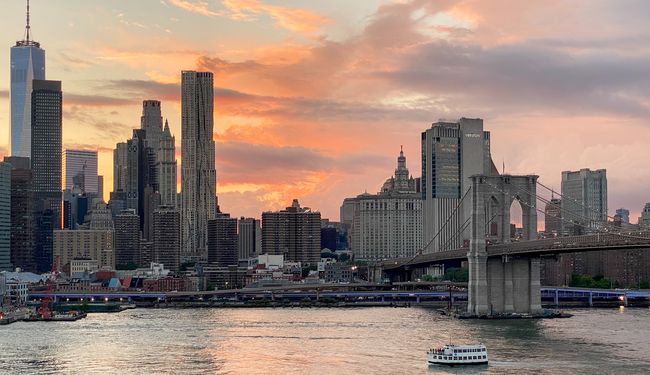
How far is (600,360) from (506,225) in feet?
115

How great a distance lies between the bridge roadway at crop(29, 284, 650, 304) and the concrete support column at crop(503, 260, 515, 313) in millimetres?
30800

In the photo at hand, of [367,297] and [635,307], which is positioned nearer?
[635,307]

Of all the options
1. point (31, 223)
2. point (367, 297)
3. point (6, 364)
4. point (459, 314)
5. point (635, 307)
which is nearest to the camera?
point (6, 364)

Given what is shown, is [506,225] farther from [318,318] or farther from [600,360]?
[600,360]

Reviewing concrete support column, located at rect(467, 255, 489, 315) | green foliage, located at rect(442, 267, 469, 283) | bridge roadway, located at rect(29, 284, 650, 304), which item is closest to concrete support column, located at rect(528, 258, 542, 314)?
concrete support column, located at rect(467, 255, 489, 315)

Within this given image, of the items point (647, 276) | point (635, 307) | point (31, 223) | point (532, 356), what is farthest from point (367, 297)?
point (31, 223)

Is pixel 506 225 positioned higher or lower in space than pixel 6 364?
higher

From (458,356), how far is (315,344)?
12.2 meters

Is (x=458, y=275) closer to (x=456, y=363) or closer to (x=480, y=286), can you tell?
(x=480, y=286)

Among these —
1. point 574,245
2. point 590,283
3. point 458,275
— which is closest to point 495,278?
point 574,245

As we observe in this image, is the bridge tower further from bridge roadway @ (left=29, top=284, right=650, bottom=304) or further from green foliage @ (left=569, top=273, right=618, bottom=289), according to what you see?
green foliage @ (left=569, top=273, right=618, bottom=289)

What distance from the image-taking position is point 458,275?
152m

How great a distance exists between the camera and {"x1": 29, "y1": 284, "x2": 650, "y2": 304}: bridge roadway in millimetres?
115625

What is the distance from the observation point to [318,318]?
90.4 m
